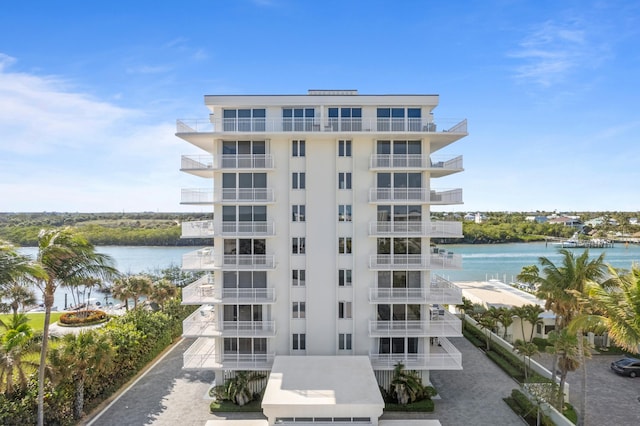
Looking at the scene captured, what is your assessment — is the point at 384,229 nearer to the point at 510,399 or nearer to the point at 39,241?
the point at 510,399

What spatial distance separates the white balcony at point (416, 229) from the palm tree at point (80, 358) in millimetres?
13531

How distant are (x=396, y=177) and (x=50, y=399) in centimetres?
1840

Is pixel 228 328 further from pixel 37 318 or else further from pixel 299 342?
pixel 37 318

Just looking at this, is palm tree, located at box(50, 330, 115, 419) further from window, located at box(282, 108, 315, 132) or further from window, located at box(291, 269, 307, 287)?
window, located at box(282, 108, 315, 132)

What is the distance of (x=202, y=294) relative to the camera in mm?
20266

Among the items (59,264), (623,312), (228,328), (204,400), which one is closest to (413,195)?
(623,312)

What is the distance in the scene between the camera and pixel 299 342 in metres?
19.8

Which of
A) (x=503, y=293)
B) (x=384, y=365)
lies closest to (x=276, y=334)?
(x=384, y=365)

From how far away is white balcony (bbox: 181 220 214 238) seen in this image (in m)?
19.2

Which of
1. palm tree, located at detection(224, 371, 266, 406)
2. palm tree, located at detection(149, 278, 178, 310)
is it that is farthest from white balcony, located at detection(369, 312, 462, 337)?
palm tree, located at detection(149, 278, 178, 310)

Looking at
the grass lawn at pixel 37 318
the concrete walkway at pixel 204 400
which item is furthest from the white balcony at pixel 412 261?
the grass lawn at pixel 37 318

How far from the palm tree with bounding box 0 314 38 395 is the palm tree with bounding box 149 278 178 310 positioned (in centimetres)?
1650

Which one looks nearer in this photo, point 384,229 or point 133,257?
point 384,229

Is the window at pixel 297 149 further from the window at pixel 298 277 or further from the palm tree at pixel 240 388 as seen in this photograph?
the palm tree at pixel 240 388
